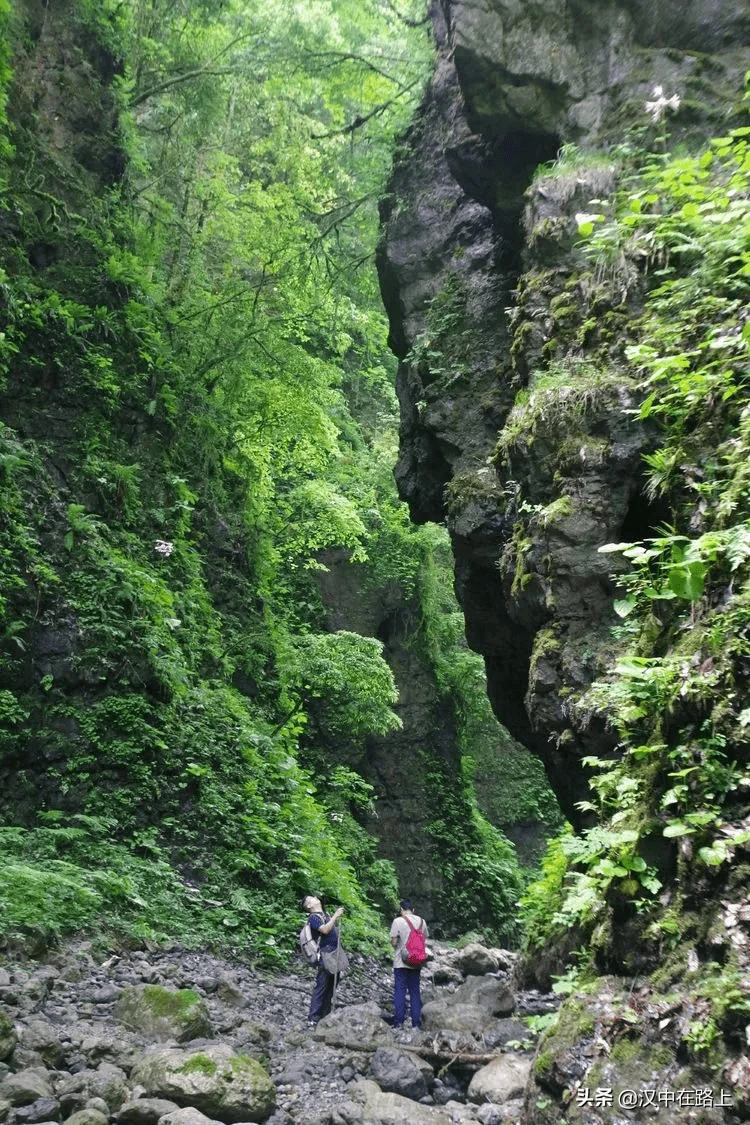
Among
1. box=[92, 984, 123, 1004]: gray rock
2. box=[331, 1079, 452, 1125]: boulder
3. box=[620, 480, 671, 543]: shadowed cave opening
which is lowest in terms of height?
box=[331, 1079, 452, 1125]: boulder

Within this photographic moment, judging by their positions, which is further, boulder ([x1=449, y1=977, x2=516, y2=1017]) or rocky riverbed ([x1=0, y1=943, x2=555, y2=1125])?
boulder ([x1=449, y1=977, x2=516, y2=1017])

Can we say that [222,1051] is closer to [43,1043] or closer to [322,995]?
[43,1043]

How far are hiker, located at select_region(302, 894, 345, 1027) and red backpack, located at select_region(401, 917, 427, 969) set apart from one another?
64 cm

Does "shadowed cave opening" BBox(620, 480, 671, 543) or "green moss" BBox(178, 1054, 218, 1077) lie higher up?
"shadowed cave opening" BBox(620, 480, 671, 543)

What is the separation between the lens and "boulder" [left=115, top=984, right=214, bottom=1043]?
5793 millimetres

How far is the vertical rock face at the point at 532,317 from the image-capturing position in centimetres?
786

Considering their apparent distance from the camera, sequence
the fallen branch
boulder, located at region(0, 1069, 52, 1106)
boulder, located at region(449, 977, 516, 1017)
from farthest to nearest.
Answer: boulder, located at region(449, 977, 516, 1017), the fallen branch, boulder, located at region(0, 1069, 52, 1106)

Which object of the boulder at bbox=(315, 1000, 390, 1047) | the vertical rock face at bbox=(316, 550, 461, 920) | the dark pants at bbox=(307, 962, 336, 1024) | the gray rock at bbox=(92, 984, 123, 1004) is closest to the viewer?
the gray rock at bbox=(92, 984, 123, 1004)

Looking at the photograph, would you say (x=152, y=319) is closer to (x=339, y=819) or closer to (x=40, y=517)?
(x=40, y=517)

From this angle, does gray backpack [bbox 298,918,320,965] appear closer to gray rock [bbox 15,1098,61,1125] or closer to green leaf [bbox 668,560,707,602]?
gray rock [bbox 15,1098,61,1125]

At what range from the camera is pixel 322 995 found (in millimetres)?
7836

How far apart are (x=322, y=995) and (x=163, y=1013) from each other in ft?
7.71

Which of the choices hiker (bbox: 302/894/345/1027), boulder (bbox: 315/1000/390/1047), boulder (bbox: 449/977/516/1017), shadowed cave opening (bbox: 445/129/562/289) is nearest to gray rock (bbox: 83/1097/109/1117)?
boulder (bbox: 315/1000/390/1047)

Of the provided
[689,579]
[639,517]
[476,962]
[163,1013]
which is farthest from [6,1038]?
[476,962]
